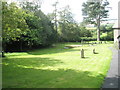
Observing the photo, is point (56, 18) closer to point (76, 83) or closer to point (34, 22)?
point (34, 22)

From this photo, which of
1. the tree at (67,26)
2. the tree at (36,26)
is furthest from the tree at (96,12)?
the tree at (36,26)

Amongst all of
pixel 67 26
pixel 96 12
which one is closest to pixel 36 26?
pixel 67 26

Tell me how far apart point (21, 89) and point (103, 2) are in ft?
144

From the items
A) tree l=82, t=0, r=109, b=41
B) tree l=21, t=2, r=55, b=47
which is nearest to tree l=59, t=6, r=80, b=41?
tree l=82, t=0, r=109, b=41

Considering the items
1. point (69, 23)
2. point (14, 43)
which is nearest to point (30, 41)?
point (14, 43)

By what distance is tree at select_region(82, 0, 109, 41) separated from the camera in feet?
144

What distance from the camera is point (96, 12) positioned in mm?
43906

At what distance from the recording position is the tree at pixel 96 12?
44.0 m

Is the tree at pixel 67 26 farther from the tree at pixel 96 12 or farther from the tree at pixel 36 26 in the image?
the tree at pixel 36 26

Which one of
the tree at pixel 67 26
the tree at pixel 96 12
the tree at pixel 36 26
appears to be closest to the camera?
the tree at pixel 36 26

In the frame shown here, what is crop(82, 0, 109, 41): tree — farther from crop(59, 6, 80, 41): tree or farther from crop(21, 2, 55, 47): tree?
crop(21, 2, 55, 47): tree

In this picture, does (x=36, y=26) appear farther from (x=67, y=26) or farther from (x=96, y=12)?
(x=96, y=12)

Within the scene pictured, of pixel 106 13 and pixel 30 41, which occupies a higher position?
pixel 106 13

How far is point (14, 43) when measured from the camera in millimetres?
26234
